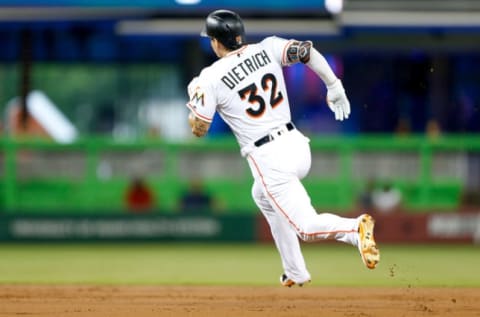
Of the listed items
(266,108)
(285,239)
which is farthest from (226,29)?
(285,239)

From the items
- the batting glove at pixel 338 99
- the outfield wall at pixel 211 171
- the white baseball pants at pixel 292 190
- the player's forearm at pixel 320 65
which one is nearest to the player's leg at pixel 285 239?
the white baseball pants at pixel 292 190

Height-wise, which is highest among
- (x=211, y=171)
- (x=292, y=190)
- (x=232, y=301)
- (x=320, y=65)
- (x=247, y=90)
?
(x=211, y=171)

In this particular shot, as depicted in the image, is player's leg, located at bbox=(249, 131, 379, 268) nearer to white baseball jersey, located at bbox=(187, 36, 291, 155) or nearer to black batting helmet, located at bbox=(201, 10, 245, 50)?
white baseball jersey, located at bbox=(187, 36, 291, 155)

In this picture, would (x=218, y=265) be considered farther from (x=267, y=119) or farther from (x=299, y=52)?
(x=299, y=52)

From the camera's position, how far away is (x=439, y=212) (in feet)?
56.1

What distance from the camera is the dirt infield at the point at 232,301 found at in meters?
8.36

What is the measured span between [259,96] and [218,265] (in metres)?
5.93

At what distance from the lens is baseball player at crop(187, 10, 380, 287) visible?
8047 millimetres

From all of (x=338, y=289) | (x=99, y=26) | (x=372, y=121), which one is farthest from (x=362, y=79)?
(x=338, y=289)

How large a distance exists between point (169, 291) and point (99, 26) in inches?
341

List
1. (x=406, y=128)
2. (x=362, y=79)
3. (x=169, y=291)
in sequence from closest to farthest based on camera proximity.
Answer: (x=169, y=291) < (x=406, y=128) < (x=362, y=79)

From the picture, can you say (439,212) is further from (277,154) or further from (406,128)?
(277,154)

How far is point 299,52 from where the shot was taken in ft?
26.8

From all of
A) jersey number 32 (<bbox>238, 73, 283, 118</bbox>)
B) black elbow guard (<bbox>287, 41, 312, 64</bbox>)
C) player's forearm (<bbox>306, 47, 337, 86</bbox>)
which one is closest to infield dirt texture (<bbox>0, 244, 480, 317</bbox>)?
jersey number 32 (<bbox>238, 73, 283, 118</bbox>)
